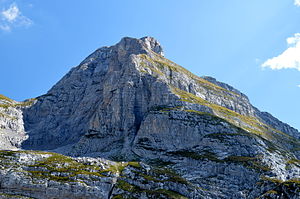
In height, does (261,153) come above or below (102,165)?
above

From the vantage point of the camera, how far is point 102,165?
142 meters

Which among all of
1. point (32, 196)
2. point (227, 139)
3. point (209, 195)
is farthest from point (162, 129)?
point (32, 196)

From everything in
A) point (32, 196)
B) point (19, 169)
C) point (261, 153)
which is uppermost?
point (261, 153)

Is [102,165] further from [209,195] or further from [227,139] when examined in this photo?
[227,139]

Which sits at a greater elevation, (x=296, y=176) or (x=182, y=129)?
(x=182, y=129)

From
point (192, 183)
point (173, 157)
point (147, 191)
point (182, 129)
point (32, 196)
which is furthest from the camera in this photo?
point (182, 129)

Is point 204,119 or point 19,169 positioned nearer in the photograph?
point 19,169

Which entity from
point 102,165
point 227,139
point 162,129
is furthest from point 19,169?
point 227,139

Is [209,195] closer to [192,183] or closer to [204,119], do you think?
[192,183]

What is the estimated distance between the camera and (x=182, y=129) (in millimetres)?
180750

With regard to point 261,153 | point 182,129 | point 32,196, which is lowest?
Answer: point 32,196

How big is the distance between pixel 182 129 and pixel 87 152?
2362 inches

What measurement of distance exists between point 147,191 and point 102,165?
1050 inches

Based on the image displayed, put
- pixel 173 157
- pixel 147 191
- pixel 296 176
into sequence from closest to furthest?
pixel 147 191
pixel 296 176
pixel 173 157
